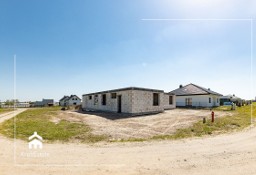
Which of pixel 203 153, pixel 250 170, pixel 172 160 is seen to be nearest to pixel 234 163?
pixel 250 170

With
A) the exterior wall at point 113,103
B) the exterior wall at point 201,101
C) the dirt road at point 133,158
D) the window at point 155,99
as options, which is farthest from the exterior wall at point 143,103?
the exterior wall at point 201,101

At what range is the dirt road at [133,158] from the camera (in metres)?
5.27

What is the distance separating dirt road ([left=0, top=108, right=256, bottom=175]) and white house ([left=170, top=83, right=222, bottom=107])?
28.6 m

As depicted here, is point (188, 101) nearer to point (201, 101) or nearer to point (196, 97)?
point (196, 97)

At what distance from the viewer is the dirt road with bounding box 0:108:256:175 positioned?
17.3 feet

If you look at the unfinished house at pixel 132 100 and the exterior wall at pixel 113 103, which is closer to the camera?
the unfinished house at pixel 132 100

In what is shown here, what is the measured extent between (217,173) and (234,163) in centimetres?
128

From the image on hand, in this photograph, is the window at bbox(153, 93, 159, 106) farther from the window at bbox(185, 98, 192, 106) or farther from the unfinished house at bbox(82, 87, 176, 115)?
the window at bbox(185, 98, 192, 106)

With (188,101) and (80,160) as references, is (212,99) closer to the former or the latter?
(188,101)

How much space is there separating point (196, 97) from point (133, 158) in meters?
33.4

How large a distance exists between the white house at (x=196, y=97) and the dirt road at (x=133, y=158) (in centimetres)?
2855

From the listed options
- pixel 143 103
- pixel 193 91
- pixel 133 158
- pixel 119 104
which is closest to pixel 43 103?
pixel 119 104

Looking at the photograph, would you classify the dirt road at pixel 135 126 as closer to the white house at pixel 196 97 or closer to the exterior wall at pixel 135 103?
the exterior wall at pixel 135 103

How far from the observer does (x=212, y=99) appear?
36469 mm
